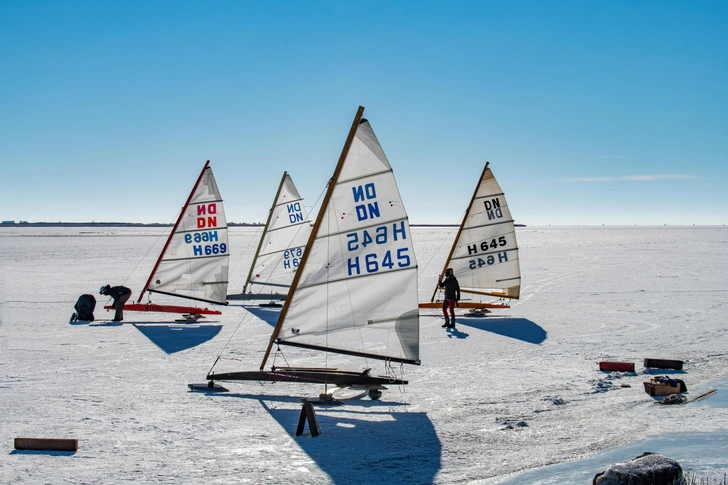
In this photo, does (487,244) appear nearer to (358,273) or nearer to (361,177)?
(358,273)

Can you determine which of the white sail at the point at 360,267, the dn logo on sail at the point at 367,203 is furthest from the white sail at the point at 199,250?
the dn logo on sail at the point at 367,203

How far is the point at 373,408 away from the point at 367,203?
3161mm

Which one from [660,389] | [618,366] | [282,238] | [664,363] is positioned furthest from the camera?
[282,238]

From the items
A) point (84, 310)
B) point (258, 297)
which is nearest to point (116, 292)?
point (84, 310)

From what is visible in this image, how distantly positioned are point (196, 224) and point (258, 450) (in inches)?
496

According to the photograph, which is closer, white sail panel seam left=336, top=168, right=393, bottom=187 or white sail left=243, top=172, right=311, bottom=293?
white sail panel seam left=336, top=168, right=393, bottom=187

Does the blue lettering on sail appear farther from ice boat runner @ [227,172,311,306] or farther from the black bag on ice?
ice boat runner @ [227,172,311,306]

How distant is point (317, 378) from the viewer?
32.5 feet

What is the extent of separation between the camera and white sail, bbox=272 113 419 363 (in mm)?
9547

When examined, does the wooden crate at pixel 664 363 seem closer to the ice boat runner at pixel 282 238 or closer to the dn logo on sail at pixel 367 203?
the dn logo on sail at pixel 367 203

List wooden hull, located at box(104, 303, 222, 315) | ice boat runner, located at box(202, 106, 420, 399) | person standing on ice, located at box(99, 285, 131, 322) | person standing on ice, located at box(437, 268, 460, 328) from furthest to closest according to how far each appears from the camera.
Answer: wooden hull, located at box(104, 303, 222, 315) < person standing on ice, located at box(99, 285, 131, 322) < person standing on ice, located at box(437, 268, 460, 328) < ice boat runner, located at box(202, 106, 420, 399)

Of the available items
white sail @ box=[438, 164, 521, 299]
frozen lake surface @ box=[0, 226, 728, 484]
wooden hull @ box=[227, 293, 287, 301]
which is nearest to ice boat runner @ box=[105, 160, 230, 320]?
frozen lake surface @ box=[0, 226, 728, 484]

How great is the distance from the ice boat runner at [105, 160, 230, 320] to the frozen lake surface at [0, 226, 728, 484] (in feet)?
6.89

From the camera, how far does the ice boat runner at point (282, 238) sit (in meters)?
22.2
